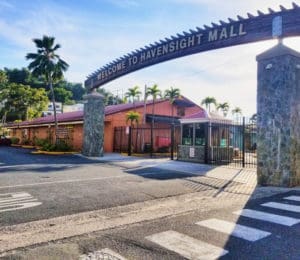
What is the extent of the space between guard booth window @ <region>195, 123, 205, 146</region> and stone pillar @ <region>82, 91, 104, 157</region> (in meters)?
6.11

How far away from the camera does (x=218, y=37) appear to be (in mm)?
12039

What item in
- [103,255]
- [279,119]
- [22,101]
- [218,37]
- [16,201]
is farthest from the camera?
[22,101]

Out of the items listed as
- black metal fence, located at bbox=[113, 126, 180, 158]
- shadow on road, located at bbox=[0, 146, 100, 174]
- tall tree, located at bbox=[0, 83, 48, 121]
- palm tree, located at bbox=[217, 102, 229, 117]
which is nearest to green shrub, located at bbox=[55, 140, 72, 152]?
black metal fence, located at bbox=[113, 126, 180, 158]

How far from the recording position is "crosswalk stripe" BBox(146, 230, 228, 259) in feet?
13.8

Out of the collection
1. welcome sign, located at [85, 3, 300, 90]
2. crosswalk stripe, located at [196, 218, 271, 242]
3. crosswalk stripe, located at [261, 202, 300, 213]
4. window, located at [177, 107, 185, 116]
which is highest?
welcome sign, located at [85, 3, 300, 90]

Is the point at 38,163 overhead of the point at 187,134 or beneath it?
beneath

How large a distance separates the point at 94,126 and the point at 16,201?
1329cm

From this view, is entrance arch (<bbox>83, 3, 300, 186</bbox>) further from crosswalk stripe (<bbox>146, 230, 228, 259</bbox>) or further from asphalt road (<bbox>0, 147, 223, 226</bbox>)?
crosswalk stripe (<bbox>146, 230, 228, 259</bbox>)

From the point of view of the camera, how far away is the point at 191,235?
4.96m

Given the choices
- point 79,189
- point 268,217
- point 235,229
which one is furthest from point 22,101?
point 235,229

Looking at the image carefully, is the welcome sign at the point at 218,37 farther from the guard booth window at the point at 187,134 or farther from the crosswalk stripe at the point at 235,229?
the crosswalk stripe at the point at 235,229

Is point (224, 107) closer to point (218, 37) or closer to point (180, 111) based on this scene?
point (180, 111)

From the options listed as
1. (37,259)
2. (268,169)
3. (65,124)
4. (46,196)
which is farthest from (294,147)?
(65,124)

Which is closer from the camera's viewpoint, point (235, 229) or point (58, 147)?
point (235, 229)
